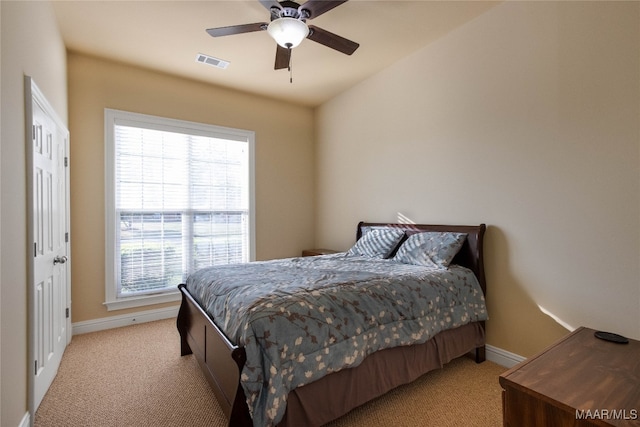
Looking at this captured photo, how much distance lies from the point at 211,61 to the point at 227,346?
3.06m

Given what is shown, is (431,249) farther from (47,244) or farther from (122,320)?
(122,320)

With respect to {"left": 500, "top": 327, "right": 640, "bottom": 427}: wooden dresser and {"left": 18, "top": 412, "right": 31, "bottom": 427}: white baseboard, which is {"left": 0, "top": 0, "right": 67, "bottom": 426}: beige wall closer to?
{"left": 18, "top": 412, "right": 31, "bottom": 427}: white baseboard

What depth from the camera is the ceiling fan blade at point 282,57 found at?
99.4 inches

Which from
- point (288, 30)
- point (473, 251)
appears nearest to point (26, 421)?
point (288, 30)

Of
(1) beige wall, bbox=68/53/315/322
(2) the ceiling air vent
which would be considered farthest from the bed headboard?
(2) the ceiling air vent

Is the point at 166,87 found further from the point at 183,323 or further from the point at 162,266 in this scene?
the point at 183,323

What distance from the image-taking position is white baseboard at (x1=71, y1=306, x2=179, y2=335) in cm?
326

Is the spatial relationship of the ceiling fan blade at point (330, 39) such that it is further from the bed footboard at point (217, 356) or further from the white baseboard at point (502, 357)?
the white baseboard at point (502, 357)

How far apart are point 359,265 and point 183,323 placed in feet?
5.38

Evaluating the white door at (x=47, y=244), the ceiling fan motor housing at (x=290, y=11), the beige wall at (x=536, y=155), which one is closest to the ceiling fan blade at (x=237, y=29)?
the ceiling fan motor housing at (x=290, y=11)

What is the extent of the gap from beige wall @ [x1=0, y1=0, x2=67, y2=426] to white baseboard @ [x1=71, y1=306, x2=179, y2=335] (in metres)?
1.72

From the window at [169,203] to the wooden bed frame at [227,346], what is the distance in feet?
4.14

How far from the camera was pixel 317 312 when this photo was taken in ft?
5.53

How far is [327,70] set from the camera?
12.0 feet
